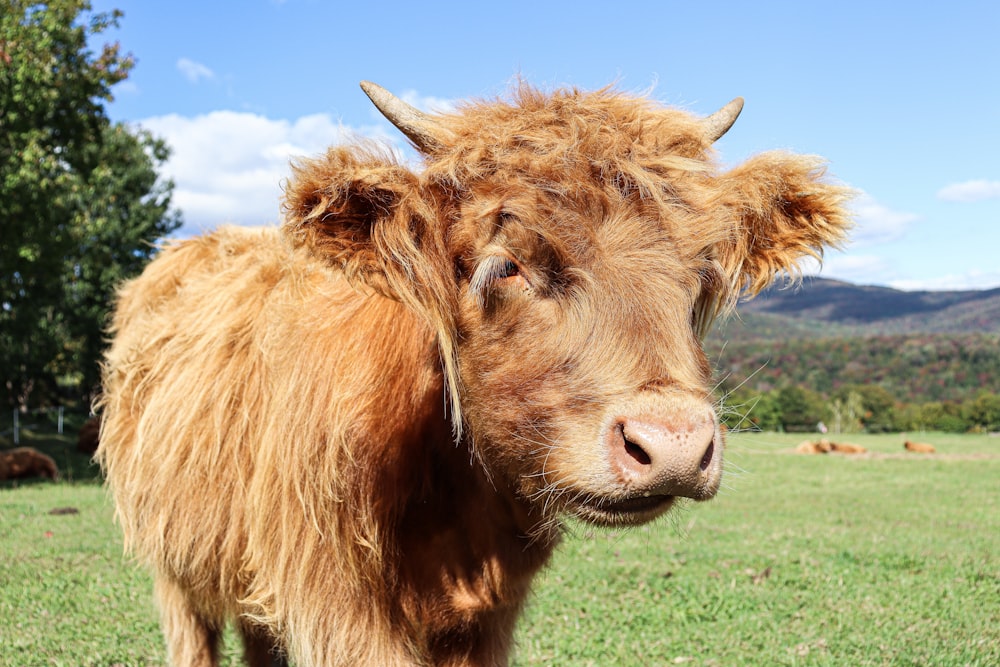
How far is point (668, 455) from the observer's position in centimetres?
194

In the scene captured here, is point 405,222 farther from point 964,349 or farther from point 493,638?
point 964,349

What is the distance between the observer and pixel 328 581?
9.00ft

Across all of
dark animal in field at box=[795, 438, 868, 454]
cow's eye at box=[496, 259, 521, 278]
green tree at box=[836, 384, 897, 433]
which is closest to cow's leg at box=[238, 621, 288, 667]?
cow's eye at box=[496, 259, 521, 278]

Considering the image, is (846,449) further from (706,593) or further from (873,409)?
(706,593)

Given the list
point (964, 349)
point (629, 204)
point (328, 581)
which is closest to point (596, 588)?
point (328, 581)

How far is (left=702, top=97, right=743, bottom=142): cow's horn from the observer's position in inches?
114

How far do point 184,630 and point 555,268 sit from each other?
10.1ft

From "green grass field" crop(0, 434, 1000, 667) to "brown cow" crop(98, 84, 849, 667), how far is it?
0.44 m

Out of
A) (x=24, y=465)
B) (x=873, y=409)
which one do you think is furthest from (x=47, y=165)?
(x=873, y=409)

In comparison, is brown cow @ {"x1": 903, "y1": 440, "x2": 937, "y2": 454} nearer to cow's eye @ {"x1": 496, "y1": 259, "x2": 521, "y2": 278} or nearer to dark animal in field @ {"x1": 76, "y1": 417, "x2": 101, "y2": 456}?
dark animal in field @ {"x1": 76, "y1": 417, "x2": 101, "y2": 456}

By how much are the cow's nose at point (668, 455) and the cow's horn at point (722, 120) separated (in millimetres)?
1277

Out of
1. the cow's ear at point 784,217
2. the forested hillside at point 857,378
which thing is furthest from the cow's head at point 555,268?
the forested hillside at point 857,378

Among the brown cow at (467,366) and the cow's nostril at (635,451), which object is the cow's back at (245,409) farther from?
the cow's nostril at (635,451)

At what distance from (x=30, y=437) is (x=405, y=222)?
2708 cm
